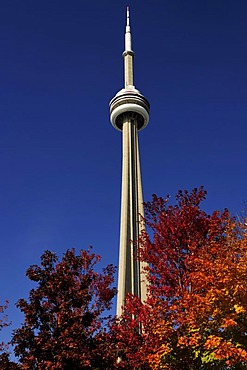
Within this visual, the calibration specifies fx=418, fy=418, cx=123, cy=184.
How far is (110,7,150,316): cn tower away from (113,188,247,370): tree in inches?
1124

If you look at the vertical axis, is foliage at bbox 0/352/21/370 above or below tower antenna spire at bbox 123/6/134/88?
below

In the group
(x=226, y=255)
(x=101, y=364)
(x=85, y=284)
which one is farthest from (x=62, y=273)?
(x=226, y=255)

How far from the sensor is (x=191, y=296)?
1529cm

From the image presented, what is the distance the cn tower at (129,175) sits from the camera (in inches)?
2063

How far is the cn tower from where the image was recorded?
52.4 m

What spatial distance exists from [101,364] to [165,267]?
4.86m

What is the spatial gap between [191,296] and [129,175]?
4408 centimetres

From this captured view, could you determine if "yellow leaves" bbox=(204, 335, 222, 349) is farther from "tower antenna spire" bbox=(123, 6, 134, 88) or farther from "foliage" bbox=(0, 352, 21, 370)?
"tower antenna spire" bbox=(123, 6, 134, 88)

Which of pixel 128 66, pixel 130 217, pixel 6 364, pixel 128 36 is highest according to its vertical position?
pixel 128 36

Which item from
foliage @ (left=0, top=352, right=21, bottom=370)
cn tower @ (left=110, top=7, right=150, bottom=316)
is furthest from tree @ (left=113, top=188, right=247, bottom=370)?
cn tower @ (left=110, top=7, right=150, bottom=316)

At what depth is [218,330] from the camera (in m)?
14.7

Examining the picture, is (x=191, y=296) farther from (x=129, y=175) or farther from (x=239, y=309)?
(x=129, y=175)

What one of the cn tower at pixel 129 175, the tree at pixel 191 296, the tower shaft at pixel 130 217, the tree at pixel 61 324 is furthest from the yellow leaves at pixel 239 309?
the tower shaft at pixel 130 217

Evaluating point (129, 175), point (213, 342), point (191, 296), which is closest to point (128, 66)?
point (129, 175)
